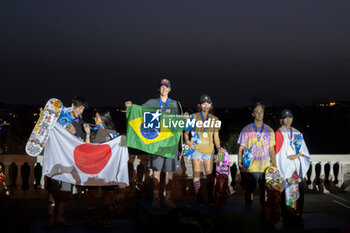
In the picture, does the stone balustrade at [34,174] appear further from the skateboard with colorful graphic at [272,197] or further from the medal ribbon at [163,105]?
the skateboard with colorful graphic at [272,197]

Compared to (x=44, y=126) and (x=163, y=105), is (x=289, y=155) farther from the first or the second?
(x=44, y=126)

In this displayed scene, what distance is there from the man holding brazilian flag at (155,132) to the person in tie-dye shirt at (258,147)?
1.11 meters

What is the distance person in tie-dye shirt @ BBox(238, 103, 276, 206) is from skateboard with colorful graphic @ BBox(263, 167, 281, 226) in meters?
0.35

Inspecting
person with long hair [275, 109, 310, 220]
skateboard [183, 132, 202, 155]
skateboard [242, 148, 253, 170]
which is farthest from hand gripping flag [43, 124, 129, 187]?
person with long hair [275, 109, 310, 220]

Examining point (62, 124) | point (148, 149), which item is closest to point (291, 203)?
point (148, 149)

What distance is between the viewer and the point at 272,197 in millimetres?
6070

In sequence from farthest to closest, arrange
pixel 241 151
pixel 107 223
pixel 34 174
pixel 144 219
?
pixel 34 174
pixel 241 151
pixel 144 219
pixel 107 223

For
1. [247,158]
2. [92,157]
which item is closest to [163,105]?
[92,157]

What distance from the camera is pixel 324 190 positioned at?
9.63 m

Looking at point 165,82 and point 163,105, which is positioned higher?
point 165,82

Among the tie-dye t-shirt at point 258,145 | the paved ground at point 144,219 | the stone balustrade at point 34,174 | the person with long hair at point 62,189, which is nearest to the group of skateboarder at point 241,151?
the tie-dye t-shirt at point 258,145

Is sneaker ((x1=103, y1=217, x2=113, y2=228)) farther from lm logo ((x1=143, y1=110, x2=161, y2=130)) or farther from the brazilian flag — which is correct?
lm logo ((x1=143, y1=110, x2=161, y2=130))

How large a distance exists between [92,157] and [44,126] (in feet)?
2.84

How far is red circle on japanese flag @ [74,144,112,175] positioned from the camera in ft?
19.7
